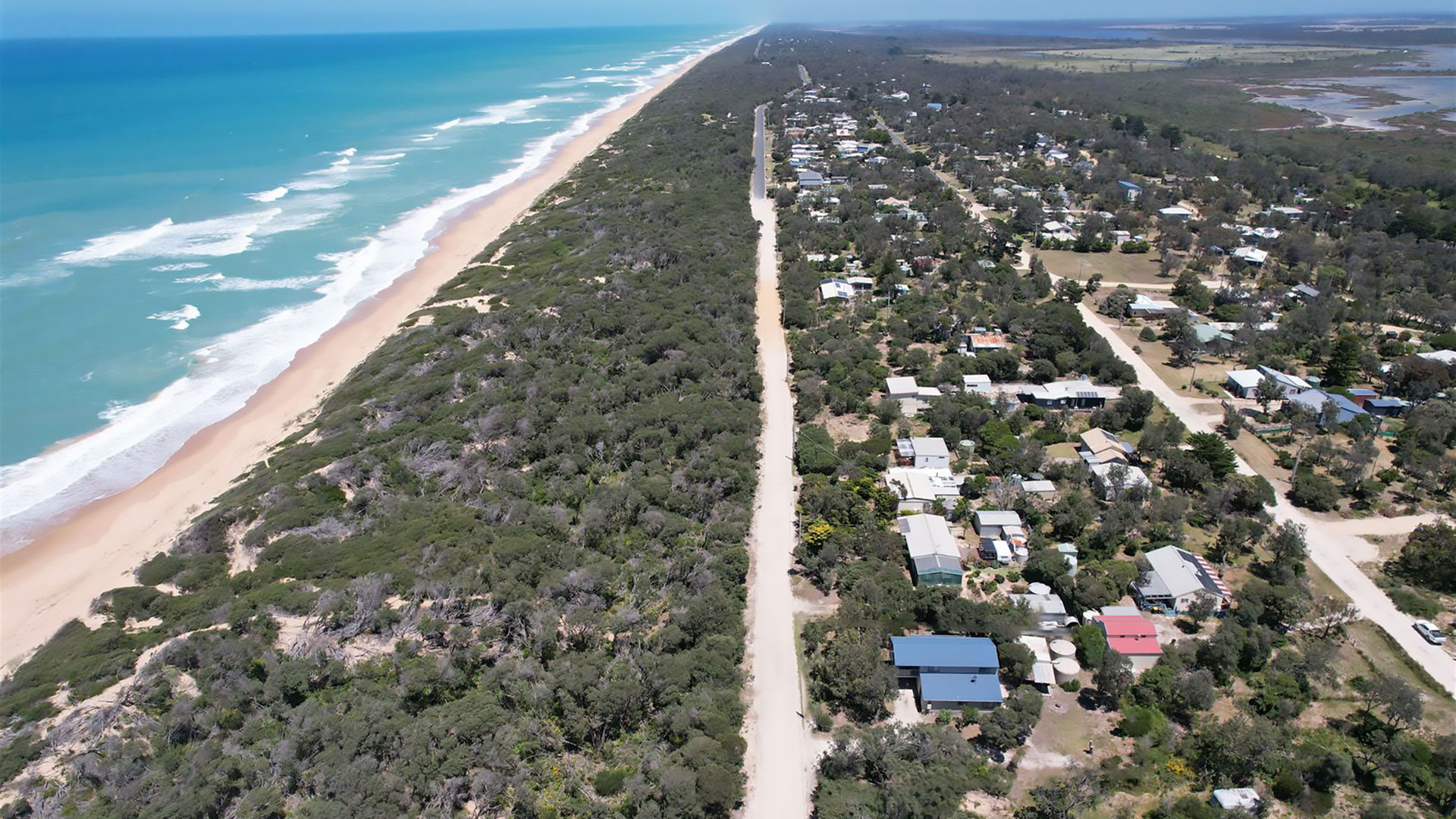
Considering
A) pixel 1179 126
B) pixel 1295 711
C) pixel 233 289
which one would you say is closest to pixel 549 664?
pixel 1295 711

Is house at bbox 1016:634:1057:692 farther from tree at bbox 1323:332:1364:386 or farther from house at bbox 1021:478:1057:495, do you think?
tree at bbox 1323:332:1364:386

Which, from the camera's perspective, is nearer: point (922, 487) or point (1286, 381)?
point (922, 487)

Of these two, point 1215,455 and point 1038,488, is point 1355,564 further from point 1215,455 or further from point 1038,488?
point 1038,488

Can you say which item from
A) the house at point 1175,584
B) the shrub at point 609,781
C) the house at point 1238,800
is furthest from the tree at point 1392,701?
the shrub at point 609,781

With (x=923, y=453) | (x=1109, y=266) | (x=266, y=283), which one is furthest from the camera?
(x=1109, y=266)

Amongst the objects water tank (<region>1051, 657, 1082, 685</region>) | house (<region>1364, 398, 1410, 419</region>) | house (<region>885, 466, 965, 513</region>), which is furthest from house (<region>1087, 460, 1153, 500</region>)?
house (<region>1364, 398, 1410, 419</region>)

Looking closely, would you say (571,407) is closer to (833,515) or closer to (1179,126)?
(833,515)

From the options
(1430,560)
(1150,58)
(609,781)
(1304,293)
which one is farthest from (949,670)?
(1150,58)
